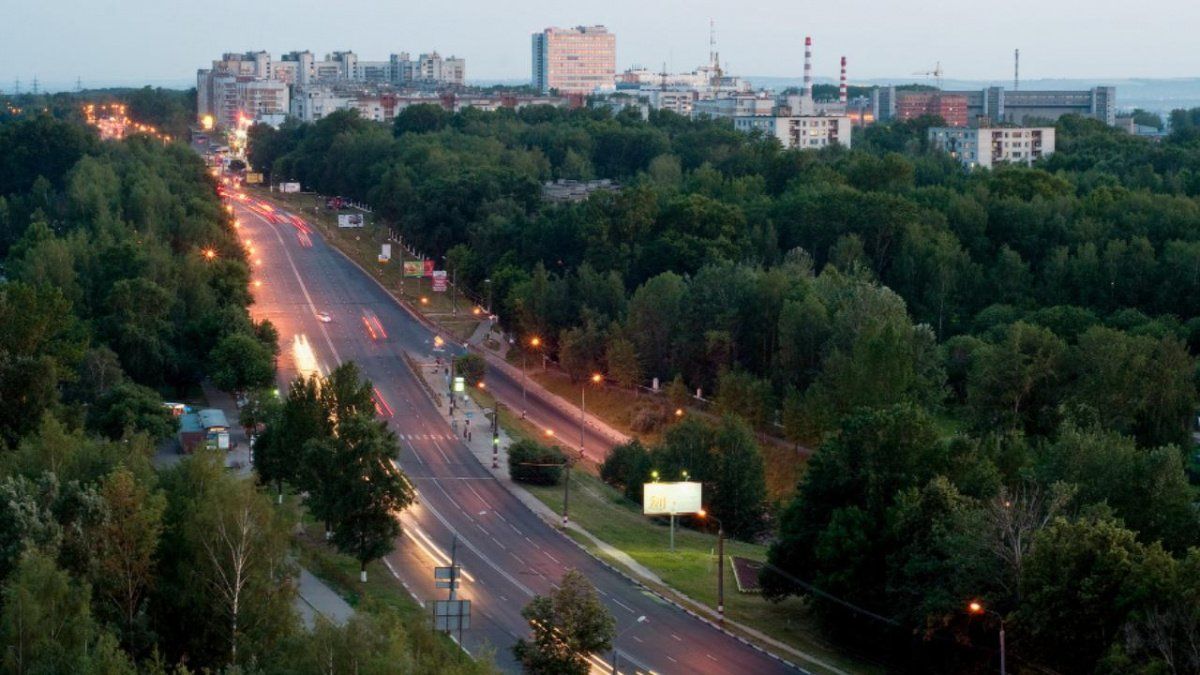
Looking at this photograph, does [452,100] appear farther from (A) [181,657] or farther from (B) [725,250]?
(A) [181,657]

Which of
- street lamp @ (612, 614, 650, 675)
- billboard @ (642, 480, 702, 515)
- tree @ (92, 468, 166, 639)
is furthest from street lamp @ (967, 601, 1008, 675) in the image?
tree @ (92, 468, 166, 639)

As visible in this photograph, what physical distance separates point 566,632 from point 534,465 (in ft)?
55.4

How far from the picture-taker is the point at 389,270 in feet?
283

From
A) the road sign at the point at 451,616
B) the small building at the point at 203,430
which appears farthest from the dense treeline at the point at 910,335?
the small building at the point at 203,430

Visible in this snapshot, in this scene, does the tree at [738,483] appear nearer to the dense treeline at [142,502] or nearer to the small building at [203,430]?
the dense treeline at [142,502]

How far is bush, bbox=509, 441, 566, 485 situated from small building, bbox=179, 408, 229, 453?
25.4 ft

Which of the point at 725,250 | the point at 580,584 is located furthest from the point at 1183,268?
the point at 580,584

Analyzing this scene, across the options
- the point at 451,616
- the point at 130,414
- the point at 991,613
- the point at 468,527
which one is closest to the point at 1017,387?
the point at 468,527

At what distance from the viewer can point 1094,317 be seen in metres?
59.1

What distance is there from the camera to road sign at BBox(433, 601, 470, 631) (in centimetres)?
3162

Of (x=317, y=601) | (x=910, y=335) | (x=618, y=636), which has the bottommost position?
(x=618, y=636)

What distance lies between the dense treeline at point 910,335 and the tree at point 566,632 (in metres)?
6.21

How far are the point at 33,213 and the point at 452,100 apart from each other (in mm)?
94048

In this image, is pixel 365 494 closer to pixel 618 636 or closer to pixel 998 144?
pixel 618 636
